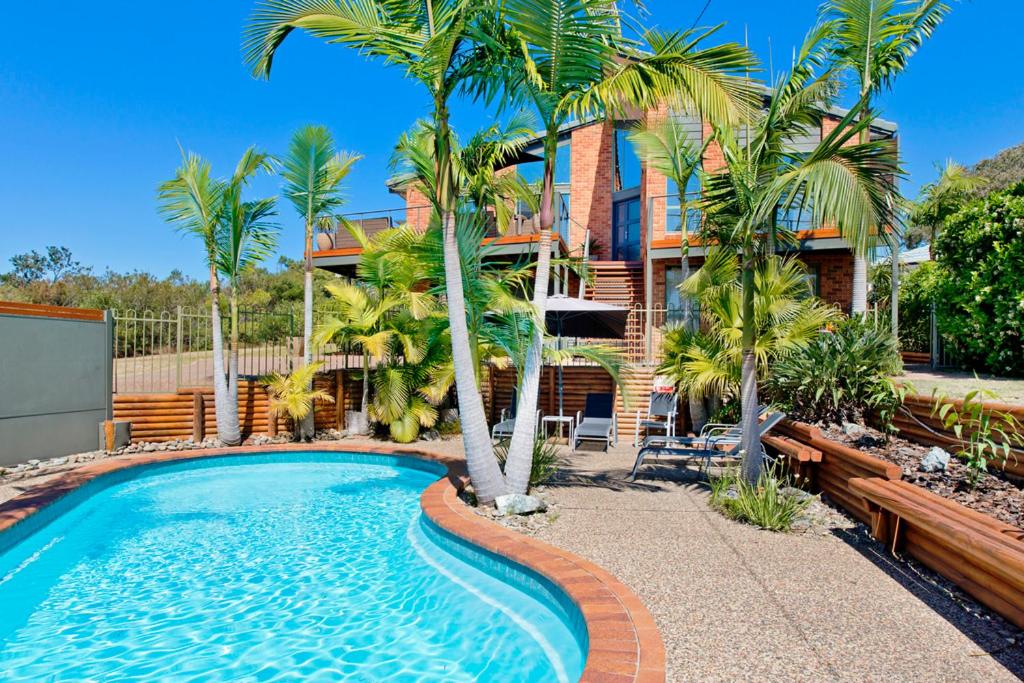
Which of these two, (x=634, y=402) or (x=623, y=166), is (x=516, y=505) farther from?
(x=623, y=166)

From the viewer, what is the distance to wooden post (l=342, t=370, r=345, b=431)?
39.2 ft

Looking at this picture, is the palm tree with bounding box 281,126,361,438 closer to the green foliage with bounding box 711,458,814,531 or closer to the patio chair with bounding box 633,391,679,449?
the patio chair with bounding box 633,391,679,449

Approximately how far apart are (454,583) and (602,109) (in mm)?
4761

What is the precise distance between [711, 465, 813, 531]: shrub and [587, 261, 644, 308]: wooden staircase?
10.4 m

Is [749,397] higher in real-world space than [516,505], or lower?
higher

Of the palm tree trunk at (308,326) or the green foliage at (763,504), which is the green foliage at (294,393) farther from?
the green foliage at (763,504)

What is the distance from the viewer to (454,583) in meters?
5.14

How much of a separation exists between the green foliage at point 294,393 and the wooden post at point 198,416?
1.14 metres

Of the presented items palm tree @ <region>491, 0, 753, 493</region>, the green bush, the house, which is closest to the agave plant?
the house

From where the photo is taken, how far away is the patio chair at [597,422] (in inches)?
402

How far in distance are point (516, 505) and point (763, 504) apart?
93.8 inches

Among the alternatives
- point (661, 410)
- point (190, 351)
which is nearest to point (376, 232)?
point (190, 351)

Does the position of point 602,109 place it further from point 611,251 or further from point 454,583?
point 611,251

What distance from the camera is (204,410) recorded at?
1104 centimetres
